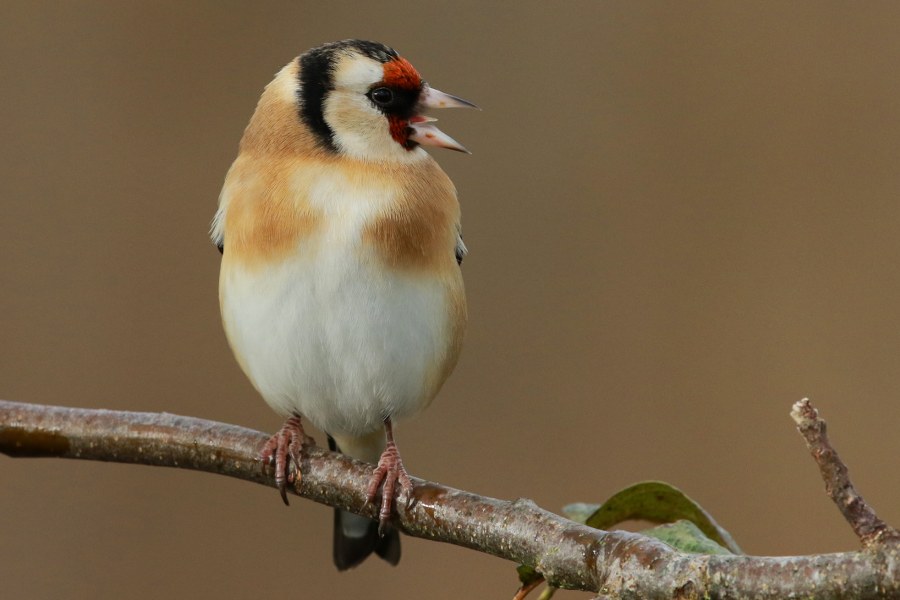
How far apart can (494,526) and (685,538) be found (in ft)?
0.87

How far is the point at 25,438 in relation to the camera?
2064mm

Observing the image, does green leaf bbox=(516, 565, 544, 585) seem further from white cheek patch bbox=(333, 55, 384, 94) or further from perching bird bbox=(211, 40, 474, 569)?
white cheek patch bbox=(333, 55, 384, 94)

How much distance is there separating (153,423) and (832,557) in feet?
4.20

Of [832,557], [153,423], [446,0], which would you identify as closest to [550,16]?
[446,0]

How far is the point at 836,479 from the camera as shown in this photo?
3.56ft

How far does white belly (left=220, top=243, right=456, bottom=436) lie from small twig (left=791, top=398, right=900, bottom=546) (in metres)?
1.05

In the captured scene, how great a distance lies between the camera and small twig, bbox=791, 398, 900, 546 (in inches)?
42.4

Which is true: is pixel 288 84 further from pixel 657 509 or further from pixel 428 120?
pixel 657 509

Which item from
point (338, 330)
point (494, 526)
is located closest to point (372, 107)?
point (338, 330)

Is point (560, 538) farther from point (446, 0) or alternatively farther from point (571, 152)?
point (446, 0)

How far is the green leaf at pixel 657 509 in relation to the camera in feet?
5.31

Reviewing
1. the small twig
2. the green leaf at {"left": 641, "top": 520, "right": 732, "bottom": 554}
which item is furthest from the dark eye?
the small twig

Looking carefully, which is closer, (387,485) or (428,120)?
(387,485)

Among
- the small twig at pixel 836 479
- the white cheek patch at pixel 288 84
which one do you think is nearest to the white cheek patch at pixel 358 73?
the white cheek patch at pixel 288 84
